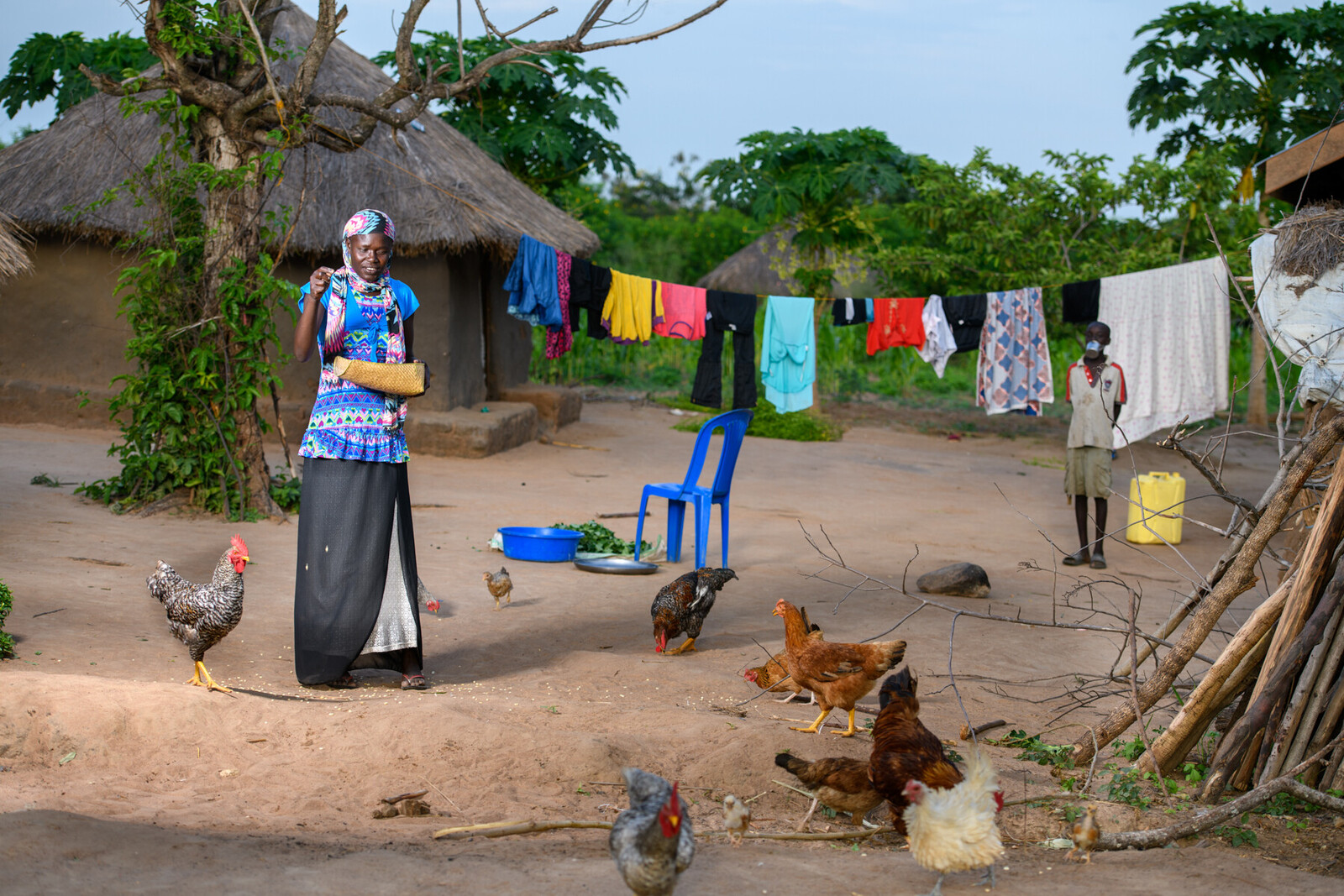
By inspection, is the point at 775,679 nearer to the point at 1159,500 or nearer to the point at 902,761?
the point at 902,761

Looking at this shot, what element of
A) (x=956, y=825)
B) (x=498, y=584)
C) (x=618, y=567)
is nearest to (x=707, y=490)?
(x=618, y=567)

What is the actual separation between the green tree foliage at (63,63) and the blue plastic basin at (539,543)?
10.4 m

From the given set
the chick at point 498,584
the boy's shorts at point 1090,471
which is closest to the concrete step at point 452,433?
the chick at point 498,584

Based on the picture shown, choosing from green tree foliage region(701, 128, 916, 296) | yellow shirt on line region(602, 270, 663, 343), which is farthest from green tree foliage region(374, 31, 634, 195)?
yellow shirt on line region(602, 270, 663, 343)

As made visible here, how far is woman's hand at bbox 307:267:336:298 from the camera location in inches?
162

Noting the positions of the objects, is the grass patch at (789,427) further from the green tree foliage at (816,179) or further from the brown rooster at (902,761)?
the brown rooster at (902,761)

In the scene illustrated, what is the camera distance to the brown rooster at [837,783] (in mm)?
3260

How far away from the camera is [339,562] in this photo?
4207mm

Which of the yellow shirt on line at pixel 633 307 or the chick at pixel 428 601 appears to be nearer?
the chick at pixel 428 601

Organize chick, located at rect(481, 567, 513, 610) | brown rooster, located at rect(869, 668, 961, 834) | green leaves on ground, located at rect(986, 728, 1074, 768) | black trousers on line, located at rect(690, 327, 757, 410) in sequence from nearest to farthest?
brown rooster, located at rect(869, 668, 961, 834)
green leaves on ground, located at rect(986, 728, 1074, 768)
chick, located at rect(481, 567, 513, 610)
black trousers on line, located at rect(690, 327, 757, 410)

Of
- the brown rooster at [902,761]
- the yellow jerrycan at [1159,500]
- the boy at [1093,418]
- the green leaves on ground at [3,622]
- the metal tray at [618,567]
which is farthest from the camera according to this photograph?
the yellow jerrycan at [1159,500]

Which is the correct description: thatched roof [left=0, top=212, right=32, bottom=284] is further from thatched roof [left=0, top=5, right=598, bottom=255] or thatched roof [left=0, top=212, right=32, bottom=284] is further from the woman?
the woman

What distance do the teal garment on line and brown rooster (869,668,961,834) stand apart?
6.89 meters

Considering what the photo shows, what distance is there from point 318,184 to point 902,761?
29.5 feet
